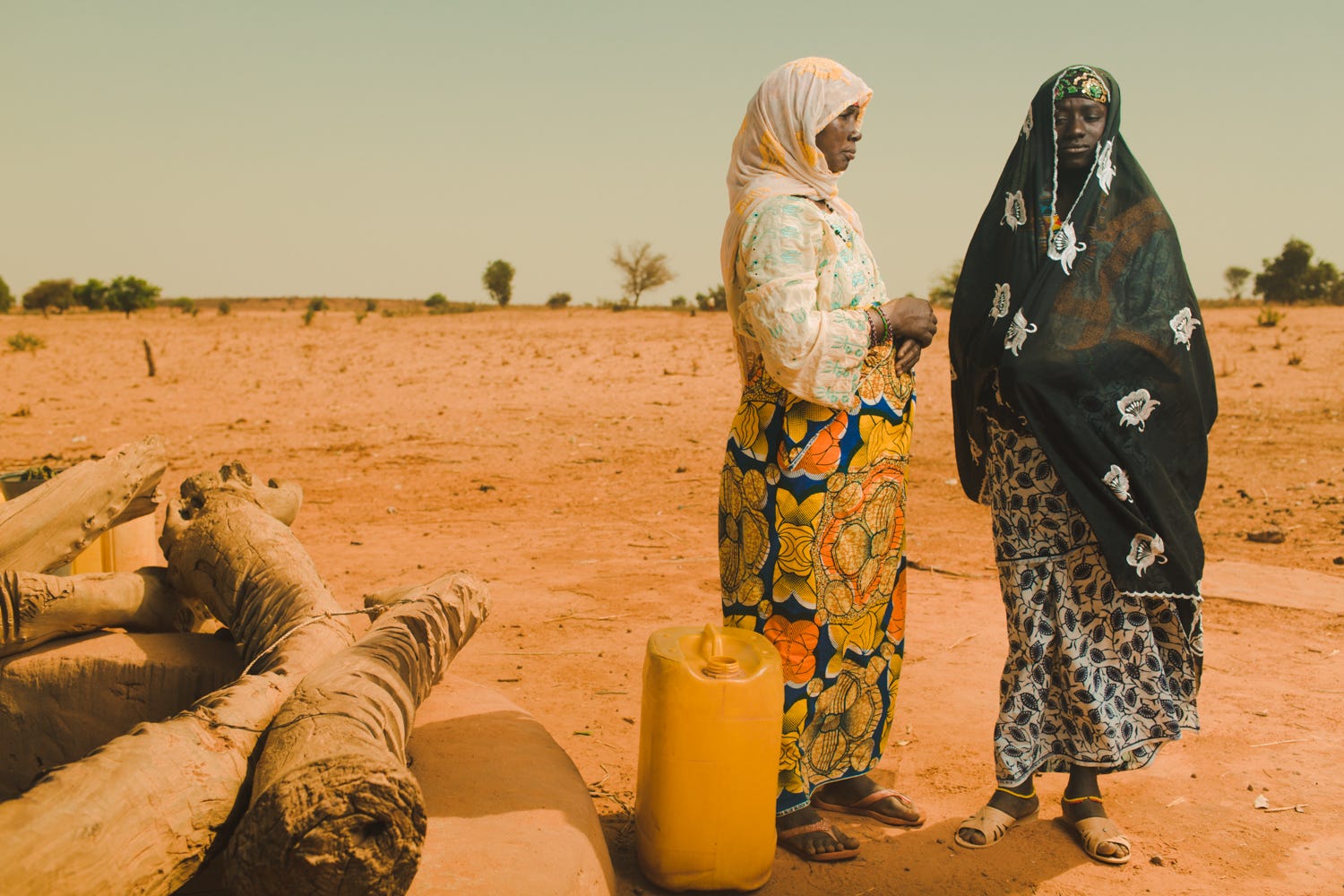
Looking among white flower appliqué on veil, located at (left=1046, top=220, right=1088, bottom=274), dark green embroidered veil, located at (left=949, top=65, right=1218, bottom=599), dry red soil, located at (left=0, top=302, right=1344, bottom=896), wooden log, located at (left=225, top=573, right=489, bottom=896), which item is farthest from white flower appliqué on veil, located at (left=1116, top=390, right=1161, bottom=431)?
wooden log, located at (left=225, top=573, right=489, bottom=896)

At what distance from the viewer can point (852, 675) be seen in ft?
10.5

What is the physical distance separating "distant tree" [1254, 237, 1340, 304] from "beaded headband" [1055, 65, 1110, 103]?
1381 inches

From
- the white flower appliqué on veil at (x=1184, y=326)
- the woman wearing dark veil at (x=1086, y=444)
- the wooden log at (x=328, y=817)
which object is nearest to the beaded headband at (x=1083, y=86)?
the woman wearing dark veil at (x=1086, y=444)

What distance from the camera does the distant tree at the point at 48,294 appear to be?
134 ft

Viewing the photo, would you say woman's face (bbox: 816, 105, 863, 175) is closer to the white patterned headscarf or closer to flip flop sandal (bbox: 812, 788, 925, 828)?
the white patterned headscarf

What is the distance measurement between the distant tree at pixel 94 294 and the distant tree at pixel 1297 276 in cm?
3958

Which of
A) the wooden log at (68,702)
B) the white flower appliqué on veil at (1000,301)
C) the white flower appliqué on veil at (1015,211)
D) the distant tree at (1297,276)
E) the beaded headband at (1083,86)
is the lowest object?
the wooden log at (68,702)

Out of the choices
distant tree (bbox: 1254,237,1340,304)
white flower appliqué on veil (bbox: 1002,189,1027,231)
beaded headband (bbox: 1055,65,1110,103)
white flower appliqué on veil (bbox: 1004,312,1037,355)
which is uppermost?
distant tree (bbox: 1254,237,1340,304)

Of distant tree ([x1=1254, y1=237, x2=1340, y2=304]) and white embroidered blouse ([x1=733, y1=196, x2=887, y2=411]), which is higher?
distant tree ([x1=1254, y1=237, x2=1340, y2=304])

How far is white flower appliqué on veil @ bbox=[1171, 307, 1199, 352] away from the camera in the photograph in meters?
3.09

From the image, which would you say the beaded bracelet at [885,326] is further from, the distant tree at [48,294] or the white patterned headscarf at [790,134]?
the distant tree at [48,294]

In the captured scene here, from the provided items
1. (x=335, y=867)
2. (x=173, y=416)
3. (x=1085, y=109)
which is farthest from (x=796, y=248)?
(x=173, y=416)

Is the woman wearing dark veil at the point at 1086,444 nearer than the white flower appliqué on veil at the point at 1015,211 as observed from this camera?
Yes

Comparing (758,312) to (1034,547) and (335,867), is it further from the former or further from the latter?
(335,867)
